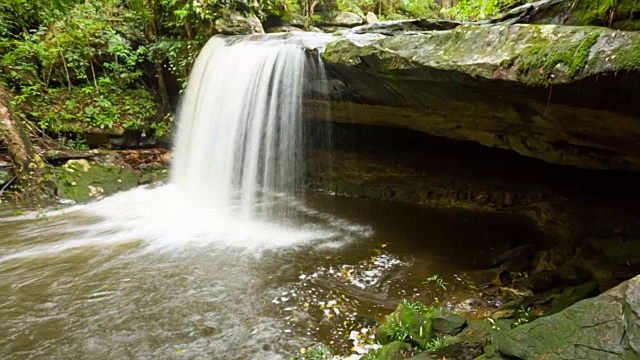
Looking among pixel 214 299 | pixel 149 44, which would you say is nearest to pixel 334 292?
pixel 214 299

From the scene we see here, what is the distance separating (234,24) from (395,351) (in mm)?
8656

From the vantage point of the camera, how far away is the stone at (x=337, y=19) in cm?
1382

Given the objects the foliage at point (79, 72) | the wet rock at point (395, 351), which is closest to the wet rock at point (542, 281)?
the wet rock at point (395, 351)

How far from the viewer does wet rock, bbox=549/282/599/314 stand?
366 cm

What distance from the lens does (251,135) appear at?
25.2 ft

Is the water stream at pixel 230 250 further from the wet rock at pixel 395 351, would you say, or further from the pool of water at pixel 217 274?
the wet rock at pixel 395 351

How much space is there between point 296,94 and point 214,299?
4.00 m

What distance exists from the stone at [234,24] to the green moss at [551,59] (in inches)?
292

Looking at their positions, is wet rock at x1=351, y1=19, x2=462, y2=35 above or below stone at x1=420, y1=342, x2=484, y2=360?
above

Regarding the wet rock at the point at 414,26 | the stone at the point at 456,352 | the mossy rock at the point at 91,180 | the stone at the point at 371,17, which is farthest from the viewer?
the stone at the point at 371,17

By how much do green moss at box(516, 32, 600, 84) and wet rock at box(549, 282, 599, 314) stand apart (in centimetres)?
210

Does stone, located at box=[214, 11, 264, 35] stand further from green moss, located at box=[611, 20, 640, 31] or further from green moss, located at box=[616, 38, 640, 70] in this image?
green moss, located at box=[616, 38, 640, 70]

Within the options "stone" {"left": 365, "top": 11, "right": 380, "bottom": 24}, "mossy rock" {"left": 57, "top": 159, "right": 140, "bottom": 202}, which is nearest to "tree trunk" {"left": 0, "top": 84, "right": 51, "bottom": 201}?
"mossy rock" {"left": 57, "top": 159, "right": 140, "bottom": 202}

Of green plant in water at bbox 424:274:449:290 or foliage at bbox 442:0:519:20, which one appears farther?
foliage at bbox 442:0:519:20
